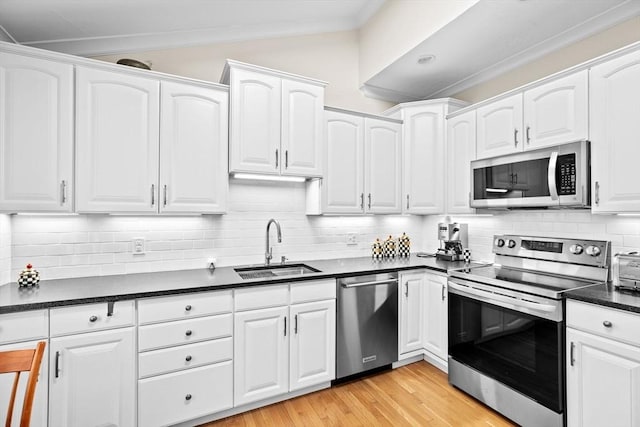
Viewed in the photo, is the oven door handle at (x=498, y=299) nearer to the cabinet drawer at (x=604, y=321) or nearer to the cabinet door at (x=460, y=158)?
the cabinet drawer at (x=604, y=321)

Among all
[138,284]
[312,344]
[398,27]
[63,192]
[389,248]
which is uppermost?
[398,27]

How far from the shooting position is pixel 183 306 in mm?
2043

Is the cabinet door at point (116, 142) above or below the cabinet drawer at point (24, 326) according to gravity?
above

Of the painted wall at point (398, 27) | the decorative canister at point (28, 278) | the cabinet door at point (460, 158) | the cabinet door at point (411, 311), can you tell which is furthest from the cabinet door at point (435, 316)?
the decorative canister at point (28, 278)

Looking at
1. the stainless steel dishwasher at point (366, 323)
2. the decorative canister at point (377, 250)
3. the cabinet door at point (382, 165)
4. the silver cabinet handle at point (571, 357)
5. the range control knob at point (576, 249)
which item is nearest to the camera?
the silver cabinet handle at point (571, 357)

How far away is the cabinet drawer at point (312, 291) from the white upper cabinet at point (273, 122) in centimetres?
89

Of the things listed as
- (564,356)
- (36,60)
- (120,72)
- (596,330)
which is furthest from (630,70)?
(36,60)

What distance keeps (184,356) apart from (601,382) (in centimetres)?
235

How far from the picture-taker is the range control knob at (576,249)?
2.32m

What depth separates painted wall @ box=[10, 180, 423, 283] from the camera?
222 cm

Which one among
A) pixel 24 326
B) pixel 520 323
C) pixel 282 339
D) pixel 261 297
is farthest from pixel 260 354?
pixel 520 323

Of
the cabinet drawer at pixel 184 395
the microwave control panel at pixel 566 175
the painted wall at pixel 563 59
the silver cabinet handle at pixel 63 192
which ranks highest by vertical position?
the painted wall at pixel 563 59

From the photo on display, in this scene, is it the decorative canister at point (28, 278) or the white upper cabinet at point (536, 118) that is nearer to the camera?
the decorative canister at point (28, 278)

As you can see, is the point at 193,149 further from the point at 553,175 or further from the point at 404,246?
the point at 553,175
